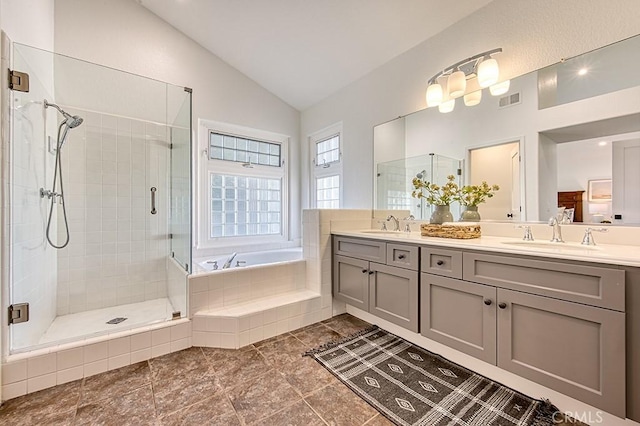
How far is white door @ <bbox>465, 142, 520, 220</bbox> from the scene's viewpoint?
185 cm

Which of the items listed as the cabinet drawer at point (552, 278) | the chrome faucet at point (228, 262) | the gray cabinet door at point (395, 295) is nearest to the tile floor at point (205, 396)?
the gray cabinet door at point (395, 295)

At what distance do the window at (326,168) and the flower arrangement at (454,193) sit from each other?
1.23m

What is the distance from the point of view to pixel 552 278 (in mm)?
1194

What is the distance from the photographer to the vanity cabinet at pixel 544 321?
1.05 meters

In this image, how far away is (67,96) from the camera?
2.25m

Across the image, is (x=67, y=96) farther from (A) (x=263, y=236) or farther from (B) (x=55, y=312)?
(A) (x=263, y=236)

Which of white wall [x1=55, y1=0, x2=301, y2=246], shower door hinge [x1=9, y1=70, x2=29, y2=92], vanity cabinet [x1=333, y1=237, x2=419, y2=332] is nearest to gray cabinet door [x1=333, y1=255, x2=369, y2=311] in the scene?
vanity cabinet [x1=333, y1=237, x2=419, y2=332]

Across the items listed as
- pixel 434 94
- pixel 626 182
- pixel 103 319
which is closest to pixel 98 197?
pixel 103 319

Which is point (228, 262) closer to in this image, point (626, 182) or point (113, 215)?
point (113, 215)

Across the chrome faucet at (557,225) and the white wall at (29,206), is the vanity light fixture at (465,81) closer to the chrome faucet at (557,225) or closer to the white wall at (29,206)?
the chrome faucet at (557,225)

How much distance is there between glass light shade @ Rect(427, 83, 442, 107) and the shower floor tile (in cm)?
268

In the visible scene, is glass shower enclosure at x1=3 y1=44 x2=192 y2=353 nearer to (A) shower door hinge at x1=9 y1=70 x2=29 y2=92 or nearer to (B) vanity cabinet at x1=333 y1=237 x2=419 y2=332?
(A) shower door hinge at x1=9 y1=70 x2=29 y2=92

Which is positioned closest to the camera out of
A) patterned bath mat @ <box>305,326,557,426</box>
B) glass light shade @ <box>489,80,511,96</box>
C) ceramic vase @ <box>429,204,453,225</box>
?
patterned bath mat @ <box>305,326,557,426</box>

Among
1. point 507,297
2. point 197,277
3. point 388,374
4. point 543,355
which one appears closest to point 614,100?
point 507,297
